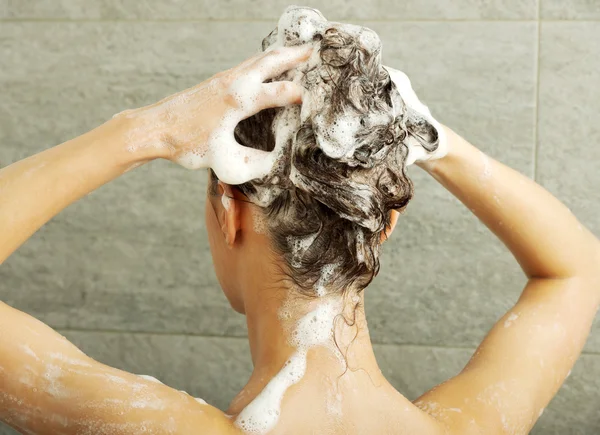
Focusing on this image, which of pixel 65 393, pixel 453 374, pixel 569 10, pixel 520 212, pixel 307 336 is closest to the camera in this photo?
pixel 65 393

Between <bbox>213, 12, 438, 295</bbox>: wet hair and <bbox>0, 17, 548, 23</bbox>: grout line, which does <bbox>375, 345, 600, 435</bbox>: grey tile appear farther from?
<bbox>213, 12, 438, 295</bbox>: wet hair

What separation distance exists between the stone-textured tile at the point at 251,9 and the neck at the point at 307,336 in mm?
920

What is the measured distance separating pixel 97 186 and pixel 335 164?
0.89 feet

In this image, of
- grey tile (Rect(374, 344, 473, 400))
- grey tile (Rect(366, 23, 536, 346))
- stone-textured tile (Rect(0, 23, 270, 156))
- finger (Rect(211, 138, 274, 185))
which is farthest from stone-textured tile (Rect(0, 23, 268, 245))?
finger (Rect(211, 138, 274, 185))

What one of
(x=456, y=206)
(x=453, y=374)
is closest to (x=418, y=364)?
(x=453, y=374)

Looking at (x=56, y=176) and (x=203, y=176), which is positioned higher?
(x=56, y=176)

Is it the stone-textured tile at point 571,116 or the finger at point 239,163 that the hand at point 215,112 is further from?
the stone-textured tile at point 571,116

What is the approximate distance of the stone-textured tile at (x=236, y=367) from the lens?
1.83 metres

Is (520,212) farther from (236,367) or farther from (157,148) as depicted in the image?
(236,367)

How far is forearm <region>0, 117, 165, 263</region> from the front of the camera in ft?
2.78

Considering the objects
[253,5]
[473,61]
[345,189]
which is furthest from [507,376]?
[253,5]

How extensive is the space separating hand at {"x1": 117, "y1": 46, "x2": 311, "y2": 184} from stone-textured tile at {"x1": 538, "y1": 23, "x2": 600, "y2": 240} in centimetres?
99

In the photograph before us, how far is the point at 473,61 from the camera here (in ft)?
5.65

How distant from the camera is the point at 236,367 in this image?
1864 millimetres
